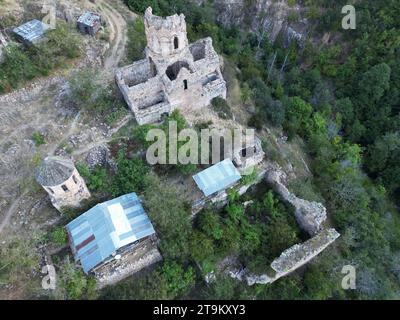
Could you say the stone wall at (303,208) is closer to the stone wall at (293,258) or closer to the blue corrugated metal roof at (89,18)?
the stone wall at (293,258)

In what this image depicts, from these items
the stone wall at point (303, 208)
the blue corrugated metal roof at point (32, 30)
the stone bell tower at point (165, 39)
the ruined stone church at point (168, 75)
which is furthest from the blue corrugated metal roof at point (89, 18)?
the stone wall at point (303, 208)

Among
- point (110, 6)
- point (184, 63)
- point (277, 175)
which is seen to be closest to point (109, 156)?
point (184, 63)

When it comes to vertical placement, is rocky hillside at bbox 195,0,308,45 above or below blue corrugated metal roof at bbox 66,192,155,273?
above

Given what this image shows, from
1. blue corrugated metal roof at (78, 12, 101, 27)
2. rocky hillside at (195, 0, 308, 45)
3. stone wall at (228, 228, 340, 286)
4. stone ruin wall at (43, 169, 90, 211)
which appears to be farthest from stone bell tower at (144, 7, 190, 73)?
rocky hillside at (195, 0, 308, 45)

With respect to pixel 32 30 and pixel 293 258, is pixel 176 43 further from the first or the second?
pixel 293 258

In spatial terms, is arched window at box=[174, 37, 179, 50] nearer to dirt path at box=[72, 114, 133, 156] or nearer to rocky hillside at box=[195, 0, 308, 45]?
dirt path at box=[72, 114, 133, 156]

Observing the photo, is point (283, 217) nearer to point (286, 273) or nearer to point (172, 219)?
point (286, 273)

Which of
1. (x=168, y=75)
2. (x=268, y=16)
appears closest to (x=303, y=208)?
(x=168, y=75)
